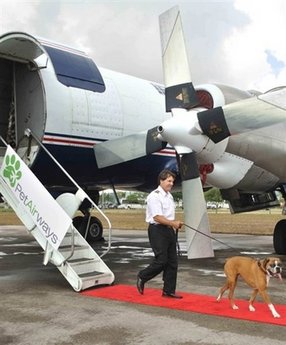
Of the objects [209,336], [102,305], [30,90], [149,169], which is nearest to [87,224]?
[149,169]

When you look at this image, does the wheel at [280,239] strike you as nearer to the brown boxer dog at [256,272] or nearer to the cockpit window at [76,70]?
the cockpit window at [76,70]

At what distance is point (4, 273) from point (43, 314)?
353 centimetres

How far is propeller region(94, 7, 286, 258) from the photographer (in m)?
8.46

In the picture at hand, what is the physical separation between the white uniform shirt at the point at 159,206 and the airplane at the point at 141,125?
170cm

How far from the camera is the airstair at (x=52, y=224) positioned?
7.69 meters

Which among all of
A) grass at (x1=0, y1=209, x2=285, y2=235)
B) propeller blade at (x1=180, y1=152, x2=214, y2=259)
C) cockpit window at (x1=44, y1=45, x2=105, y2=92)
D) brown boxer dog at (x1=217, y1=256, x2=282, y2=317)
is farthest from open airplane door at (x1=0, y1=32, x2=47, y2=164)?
grass at (x1=0, y1=209, x2=285, y2=235)

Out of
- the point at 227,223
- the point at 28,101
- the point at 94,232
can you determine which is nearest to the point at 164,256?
the point at 28,101

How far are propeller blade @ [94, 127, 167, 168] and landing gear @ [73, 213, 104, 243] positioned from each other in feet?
13.5

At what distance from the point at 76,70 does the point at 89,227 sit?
6479mm

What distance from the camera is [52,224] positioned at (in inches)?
310

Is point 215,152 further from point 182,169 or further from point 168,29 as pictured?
point 168,29

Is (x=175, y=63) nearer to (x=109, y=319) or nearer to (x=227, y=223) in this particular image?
(x=109, y=319)

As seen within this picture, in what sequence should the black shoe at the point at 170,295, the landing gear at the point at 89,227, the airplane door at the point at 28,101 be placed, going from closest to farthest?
the black shoe at the point at 170,295, the airplane door at the point at 28,101, the landing gear at the point at 89,227

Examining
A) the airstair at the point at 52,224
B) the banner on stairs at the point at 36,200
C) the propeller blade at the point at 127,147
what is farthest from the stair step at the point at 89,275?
the propeller blade at the point at 127,147
